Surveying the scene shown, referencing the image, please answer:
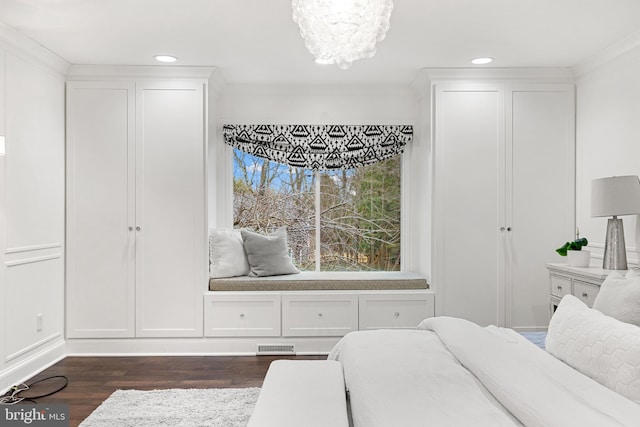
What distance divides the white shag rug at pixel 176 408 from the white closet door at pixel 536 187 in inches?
98.2

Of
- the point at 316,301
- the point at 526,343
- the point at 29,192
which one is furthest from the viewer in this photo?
the point at 316,301

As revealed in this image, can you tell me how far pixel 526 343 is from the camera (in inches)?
91.0

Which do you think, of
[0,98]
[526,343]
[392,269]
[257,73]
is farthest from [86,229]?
[526,343]

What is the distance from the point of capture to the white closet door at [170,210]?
4.15 meters

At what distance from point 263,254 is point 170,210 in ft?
2.99

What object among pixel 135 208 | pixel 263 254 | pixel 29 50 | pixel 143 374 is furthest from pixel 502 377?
pixel 29 50

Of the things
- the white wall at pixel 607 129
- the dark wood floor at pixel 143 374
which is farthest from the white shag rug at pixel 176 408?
the white wall at pixel 607 129

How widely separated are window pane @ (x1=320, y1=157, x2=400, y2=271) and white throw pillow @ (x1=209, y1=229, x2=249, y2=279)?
94 cm

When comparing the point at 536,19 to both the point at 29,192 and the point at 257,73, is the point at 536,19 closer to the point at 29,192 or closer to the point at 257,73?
the point at 257,73

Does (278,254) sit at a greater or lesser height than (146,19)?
lesser

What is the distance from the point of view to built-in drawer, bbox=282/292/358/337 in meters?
4.21

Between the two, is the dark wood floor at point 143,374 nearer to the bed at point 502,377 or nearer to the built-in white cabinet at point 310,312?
the built-in white cabinet at point 310,312

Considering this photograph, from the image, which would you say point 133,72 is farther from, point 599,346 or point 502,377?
point 599,346

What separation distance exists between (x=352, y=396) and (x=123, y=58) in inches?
132
